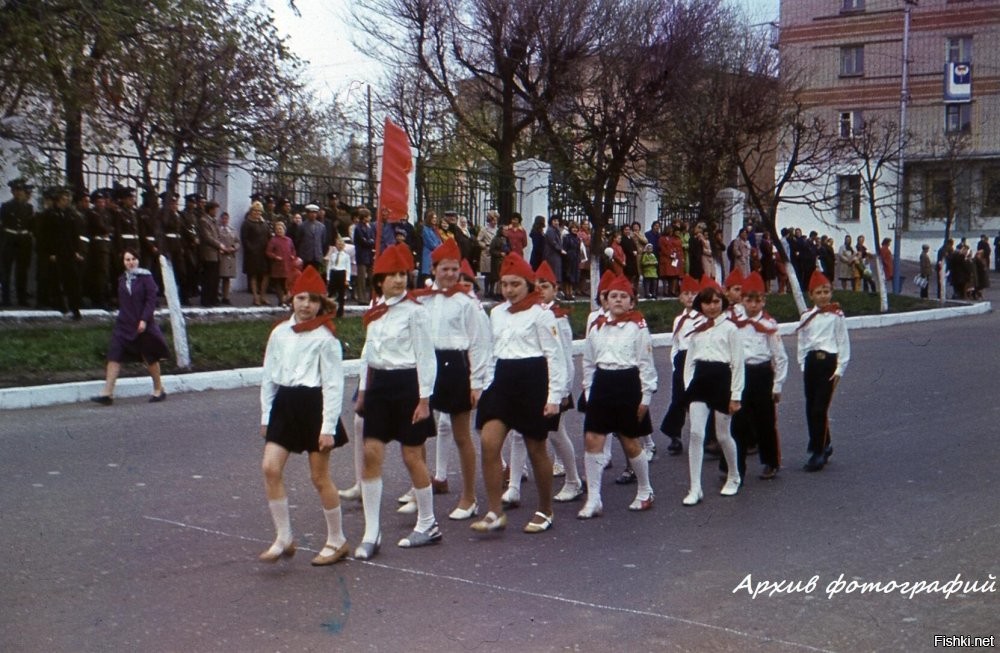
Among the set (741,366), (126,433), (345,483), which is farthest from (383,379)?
(126,433)

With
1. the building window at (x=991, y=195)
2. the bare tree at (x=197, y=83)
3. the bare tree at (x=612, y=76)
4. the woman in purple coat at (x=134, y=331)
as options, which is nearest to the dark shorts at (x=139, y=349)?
the woman in purple coat at (x=134, y=331)

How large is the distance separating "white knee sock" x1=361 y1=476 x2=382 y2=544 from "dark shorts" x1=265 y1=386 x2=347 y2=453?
1.33ft

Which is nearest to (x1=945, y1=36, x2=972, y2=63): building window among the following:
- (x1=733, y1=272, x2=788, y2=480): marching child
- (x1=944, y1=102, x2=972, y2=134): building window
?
(x1=944, y1=102, x2=972, y2=134): building window

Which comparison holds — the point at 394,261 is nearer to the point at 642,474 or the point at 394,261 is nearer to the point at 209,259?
the point at 642,474

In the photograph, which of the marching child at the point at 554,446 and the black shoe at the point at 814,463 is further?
the black shoe at the point at 814,463

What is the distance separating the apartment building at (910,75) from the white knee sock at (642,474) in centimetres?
4307

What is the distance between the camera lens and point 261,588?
21.5 ft

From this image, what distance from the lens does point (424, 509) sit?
7578 mm

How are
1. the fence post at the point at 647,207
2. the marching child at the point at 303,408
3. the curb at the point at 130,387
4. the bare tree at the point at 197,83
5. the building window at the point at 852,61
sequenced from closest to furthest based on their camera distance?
1. the marching child at the point at 303,408
2. the curb at the point at 130,387
3. the bare tree at the point at 197,83
4. the fence post at the point at 647,207
5. the building window at the point at 852,61

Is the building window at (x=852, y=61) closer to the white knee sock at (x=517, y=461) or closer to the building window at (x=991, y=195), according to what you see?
the building window at (x=991, y=195)

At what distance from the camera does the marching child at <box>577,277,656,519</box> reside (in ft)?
28.2

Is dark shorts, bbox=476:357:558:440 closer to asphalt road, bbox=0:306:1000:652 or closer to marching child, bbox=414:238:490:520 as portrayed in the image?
marching child, bbox=414:238:490:520

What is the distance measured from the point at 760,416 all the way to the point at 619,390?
6.11 feet

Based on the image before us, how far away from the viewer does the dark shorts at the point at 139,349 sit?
43.1 feet
